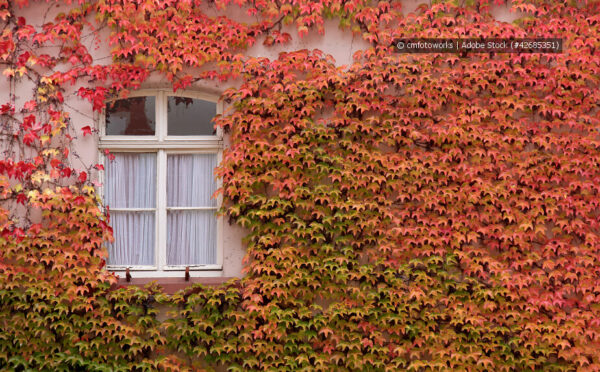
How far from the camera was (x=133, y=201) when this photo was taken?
20.1 feet

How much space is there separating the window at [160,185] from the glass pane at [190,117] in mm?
10

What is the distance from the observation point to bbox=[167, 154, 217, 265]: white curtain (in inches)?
239

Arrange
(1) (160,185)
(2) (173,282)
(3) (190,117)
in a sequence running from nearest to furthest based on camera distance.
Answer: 1. (2) (173,282)
2. (1) (160,185)
3. (3) (190,117)

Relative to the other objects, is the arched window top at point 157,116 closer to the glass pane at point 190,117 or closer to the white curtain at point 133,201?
the glass pane at point 190,117

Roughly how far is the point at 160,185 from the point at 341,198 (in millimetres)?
1812

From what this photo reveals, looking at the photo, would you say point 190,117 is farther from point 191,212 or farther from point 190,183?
point 191,212

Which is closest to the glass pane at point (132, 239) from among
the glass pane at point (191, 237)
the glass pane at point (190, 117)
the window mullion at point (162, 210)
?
the window mullion at point (162, 210)

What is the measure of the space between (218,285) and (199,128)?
1.60 m

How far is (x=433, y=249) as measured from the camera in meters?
5.93

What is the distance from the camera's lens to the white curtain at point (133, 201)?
6.09 meters

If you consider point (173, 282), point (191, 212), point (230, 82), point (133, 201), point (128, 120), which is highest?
point (230, 82)

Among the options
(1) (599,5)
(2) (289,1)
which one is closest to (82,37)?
(2) (289,1)

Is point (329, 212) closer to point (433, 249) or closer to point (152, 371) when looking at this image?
point (433, 249)

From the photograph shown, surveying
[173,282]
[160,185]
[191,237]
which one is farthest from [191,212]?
[173,282]
